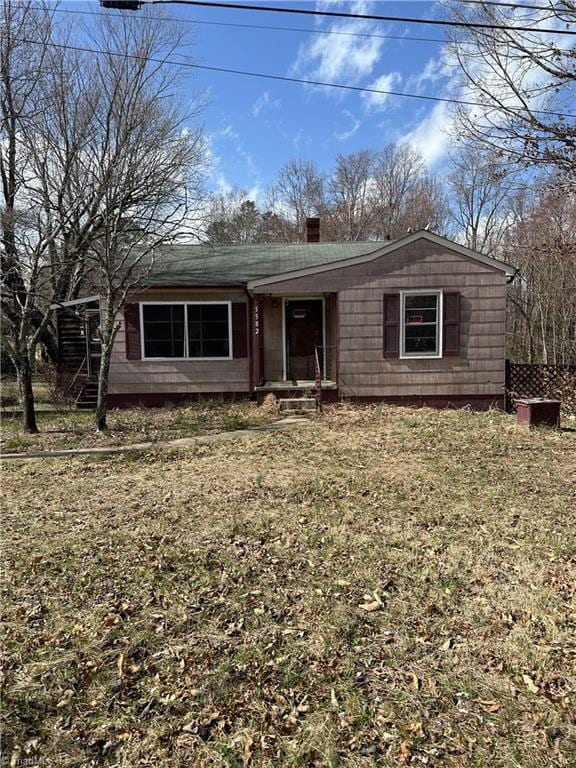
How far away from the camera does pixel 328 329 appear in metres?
12.5

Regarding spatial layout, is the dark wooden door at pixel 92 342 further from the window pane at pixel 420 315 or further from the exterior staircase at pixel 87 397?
the window pane at pixel 420 315

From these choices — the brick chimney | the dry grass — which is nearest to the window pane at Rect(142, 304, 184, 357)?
the dry grass

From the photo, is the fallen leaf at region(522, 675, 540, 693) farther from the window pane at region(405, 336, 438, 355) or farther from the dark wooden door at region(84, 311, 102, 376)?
the dark wooden door at region(84, 311, 102, 376)

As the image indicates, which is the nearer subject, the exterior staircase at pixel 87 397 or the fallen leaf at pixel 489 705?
the fallen leaf at pixel 489 705

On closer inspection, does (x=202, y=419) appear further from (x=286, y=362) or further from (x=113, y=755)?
(x=113, y=755)

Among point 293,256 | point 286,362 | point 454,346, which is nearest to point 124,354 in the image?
point 286,362

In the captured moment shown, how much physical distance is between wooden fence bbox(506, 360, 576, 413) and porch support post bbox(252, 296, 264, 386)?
559cm

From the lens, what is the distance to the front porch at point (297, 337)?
1233 cm

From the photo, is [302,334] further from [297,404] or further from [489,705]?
[489,705]

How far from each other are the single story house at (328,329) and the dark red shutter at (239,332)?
2cm

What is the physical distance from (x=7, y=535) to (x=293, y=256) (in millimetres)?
10857

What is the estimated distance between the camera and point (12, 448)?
7.86m

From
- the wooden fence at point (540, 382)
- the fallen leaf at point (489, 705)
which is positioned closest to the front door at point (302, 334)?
the wooden fence at point (540, 382)

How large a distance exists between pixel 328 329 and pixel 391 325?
216 centimetres
